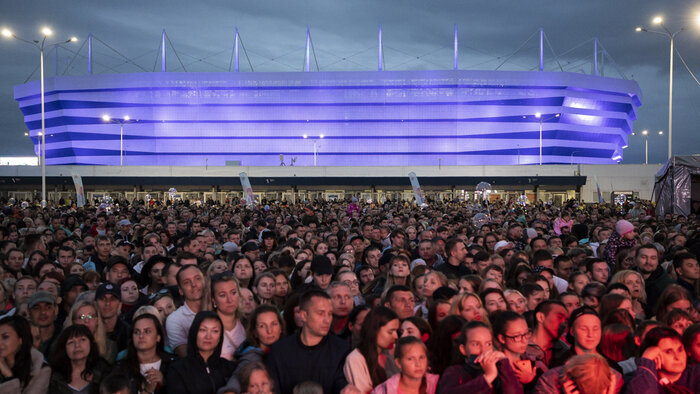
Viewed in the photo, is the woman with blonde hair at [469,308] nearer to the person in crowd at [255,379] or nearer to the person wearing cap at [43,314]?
the person in crowd at [255,379]

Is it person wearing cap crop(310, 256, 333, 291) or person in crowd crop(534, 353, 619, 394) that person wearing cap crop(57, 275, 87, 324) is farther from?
person in crowd crop(534, 353, 619, 394)

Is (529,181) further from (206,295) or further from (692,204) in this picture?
(206,295)

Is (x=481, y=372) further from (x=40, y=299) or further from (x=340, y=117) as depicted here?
(x=340, y=117)

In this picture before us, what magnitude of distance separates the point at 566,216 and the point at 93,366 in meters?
14.5

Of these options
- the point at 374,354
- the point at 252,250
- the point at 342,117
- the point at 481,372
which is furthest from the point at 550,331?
the point at 342,117

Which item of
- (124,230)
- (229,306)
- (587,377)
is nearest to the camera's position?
(587,377)

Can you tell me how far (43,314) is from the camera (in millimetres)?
5527

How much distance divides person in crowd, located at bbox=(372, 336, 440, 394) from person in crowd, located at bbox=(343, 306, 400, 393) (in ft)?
0.89

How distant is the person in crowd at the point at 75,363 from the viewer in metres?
4.57

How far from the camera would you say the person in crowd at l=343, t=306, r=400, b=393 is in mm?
4180

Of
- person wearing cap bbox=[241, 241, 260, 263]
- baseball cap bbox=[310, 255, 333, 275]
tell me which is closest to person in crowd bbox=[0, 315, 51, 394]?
baseball cap bbox=[310, 255, 333, 275]

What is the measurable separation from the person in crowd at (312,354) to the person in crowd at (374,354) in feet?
0.33

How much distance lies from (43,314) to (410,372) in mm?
3667

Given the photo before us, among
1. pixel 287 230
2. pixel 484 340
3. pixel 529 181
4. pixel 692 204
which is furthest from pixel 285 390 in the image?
pixel 529 181
